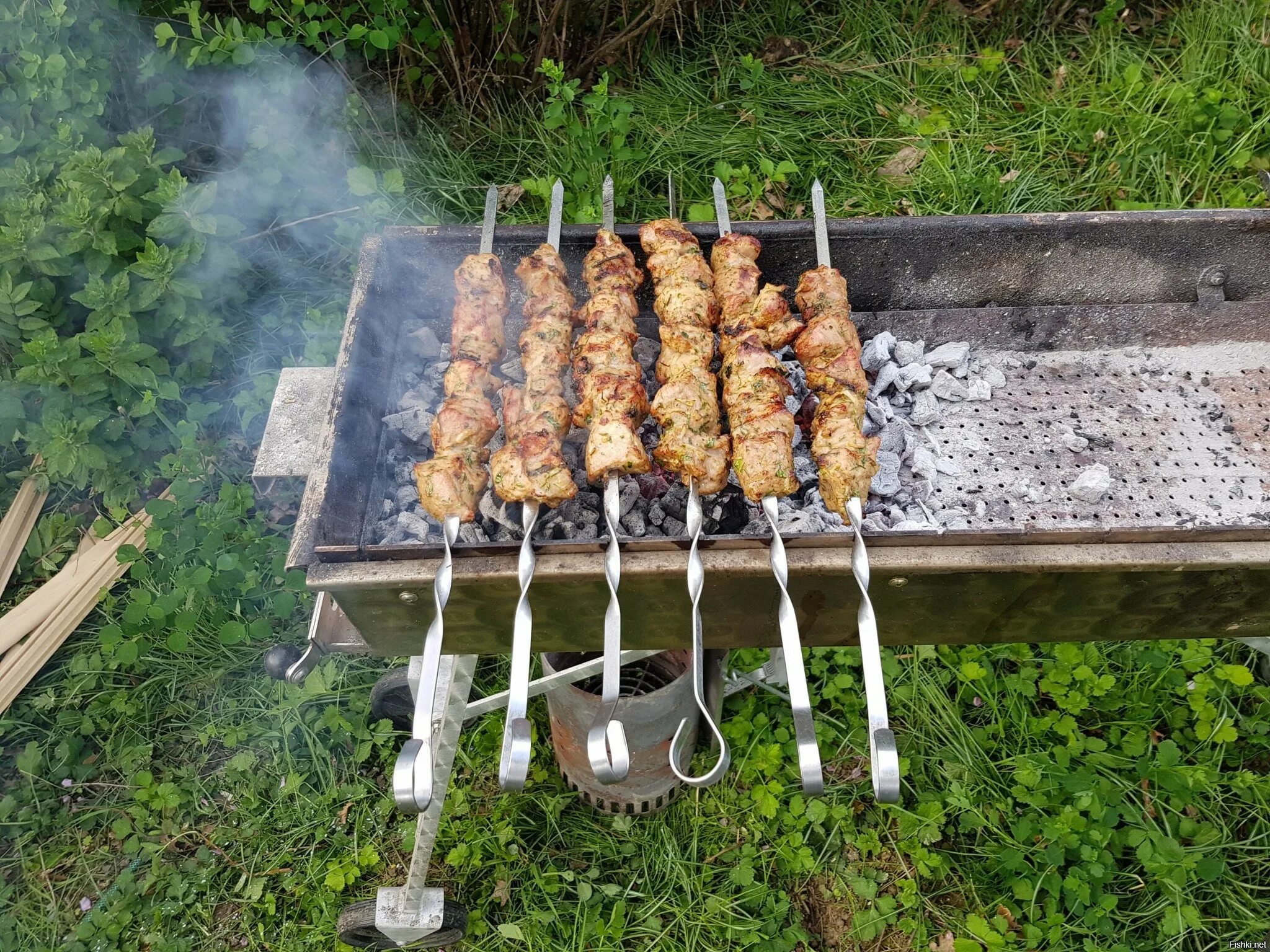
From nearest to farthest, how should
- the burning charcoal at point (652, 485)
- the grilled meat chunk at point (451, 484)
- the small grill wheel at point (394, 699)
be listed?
1. the grilled meat chunk at point (451, 484)
2. the burning charcoal at point (652, 485)
3. the small grill wheel at point (394, 699)

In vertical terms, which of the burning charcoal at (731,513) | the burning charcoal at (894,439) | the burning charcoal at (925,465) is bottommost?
the burning charcoal at (925,465)

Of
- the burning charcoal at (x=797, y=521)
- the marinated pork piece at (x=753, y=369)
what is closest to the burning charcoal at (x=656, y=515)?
the marinated pork piece at (x=753, y=369)

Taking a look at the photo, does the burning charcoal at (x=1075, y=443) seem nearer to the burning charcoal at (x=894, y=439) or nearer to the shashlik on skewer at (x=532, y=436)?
the burning charcoal at (x=894, y=439)

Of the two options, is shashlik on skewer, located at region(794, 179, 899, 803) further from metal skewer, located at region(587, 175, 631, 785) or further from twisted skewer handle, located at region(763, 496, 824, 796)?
metal skewer, located at region(587, 175, 631, 785)

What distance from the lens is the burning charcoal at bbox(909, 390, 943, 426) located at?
2.92 meters

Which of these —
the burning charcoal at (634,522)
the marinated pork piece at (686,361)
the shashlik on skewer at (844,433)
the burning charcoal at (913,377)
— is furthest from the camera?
the burning charcoal at (913,377)

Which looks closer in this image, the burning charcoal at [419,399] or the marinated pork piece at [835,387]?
the marinated pork piece at [835,387]

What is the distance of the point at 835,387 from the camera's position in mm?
2645

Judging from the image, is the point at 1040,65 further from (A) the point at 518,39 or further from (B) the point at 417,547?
(B) the point at 417,547

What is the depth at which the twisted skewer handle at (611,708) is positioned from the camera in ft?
5.08

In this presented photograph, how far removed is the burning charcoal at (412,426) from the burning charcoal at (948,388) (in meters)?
1.99

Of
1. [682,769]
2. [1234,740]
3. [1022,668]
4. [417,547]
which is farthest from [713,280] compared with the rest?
[1234,740]

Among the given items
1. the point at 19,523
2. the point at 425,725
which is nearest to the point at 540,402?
the point at 425,725

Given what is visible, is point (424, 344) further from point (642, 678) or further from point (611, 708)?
point (611, 708)
